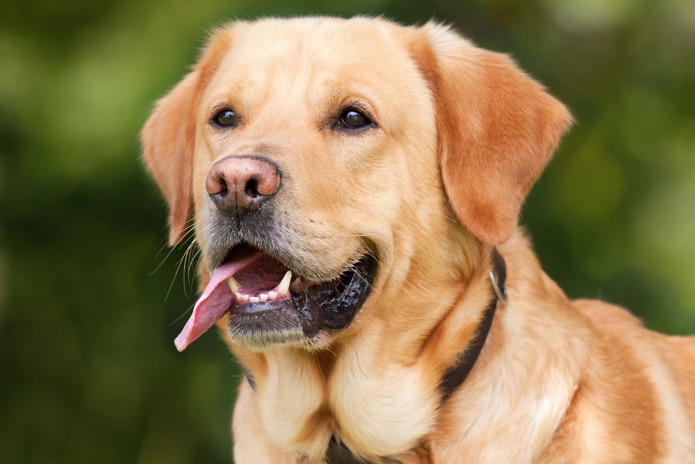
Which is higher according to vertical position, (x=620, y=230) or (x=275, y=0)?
(x=275, y=0)

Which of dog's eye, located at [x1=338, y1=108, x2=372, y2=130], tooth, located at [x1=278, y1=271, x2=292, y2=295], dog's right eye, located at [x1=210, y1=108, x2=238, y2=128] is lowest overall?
tooth, located at [x1=278, y1=271, x2=292, y2=295]

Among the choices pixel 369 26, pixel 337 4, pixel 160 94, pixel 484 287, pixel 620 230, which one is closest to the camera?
pixel 484 287

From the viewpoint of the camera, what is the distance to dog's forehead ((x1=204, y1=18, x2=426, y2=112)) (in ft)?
10.2

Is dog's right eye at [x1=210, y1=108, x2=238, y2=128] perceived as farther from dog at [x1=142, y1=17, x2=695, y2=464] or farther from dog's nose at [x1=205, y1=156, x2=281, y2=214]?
dog's nose at [x1=205, y1=156, x2=281, y2=214]

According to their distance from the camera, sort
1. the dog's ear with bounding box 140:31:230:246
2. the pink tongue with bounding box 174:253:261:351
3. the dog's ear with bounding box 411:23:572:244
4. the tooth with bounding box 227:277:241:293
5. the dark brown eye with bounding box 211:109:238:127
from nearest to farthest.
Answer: the pink tongue with bounding box 174:253:261:351
the tooth with bounding box 227:277:241:293
the dog's ear with bounding box 411:23:572:244
the dark brown eye with bounding box 211:109:238:127
the dog's ear with bounding box 140:31:230:246

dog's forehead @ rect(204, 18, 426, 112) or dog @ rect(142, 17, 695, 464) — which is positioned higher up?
dog's forehead @ rect(204, 18, 426, 112)

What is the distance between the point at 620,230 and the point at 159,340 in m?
2.67

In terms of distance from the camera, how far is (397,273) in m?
3.02

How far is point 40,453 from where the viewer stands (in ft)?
17.9

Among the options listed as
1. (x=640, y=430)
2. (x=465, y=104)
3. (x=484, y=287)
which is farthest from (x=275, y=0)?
(x=640, y=430)

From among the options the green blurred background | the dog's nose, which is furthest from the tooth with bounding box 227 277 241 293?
the green blurred background

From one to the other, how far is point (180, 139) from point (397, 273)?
41.1 inches

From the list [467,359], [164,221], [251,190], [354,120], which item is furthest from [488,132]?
[164,221]

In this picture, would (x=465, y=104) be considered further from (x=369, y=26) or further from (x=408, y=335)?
(x=408, y=335)
